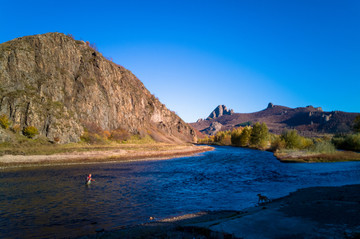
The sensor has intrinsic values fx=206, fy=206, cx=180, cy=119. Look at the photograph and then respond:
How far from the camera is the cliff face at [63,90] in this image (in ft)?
207

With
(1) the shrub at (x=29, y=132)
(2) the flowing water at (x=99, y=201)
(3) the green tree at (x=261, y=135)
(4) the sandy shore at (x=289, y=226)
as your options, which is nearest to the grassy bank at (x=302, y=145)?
(3) the green tree at (x=261, y=135)

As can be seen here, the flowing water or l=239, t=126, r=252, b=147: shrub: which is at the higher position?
l=239, t=126, r=252, b=147: shrub

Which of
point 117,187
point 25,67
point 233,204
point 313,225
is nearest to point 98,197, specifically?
point 117,187

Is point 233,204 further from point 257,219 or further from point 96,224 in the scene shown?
point 96,224

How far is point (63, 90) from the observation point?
80.5 m

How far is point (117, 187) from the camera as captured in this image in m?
25.3

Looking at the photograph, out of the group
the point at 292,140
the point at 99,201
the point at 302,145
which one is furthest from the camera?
the point at 292,140

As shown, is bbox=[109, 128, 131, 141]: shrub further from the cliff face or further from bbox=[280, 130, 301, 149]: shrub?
bbox=[280, 130, 301, 149]: shrub

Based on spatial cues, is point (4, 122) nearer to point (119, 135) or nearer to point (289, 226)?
point (119, 135)

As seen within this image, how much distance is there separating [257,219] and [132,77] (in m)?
144

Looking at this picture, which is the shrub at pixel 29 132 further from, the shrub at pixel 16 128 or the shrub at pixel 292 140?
the shrub at pixel 292 140

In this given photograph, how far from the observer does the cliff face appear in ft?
207

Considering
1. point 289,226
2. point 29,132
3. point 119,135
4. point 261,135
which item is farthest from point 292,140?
point 29,132

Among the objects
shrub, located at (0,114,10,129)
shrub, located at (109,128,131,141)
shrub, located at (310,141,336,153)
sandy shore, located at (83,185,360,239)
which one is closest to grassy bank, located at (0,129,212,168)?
shrub, located at (0,114,10,129)
